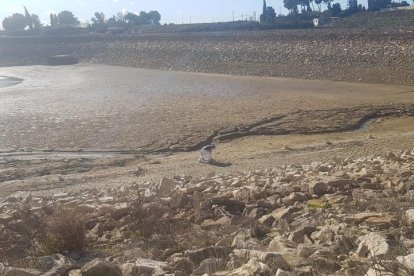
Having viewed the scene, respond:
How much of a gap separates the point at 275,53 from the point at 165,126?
23217mm

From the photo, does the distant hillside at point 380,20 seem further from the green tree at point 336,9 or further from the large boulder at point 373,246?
the large boulder at point 373,246

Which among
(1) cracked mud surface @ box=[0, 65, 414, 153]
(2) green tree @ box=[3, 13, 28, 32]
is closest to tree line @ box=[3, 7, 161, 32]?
(2) green tree @ box=[3, 13, 28, 32]

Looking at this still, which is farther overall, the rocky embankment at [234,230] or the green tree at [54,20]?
the green tree at [54,20]

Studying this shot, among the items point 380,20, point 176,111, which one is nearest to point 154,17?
point 380,20

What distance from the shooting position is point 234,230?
275 inches

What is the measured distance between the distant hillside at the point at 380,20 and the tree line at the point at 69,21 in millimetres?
46058

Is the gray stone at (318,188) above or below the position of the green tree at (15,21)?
below

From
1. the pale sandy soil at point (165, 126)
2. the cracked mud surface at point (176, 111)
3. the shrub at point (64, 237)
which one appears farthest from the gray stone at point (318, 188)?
the cracked mud surface at point (176, 111)

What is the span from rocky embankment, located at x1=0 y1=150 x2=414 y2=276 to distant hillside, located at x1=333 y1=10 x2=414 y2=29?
44.6 metres

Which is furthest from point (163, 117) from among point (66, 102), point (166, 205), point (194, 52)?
point (194, 52)

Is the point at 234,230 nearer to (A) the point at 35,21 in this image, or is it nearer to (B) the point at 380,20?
(B) the point at 380,20

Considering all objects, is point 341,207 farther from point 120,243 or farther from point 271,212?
point 120,243

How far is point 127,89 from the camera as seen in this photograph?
3328 centimetres

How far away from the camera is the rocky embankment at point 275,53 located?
35875mm
